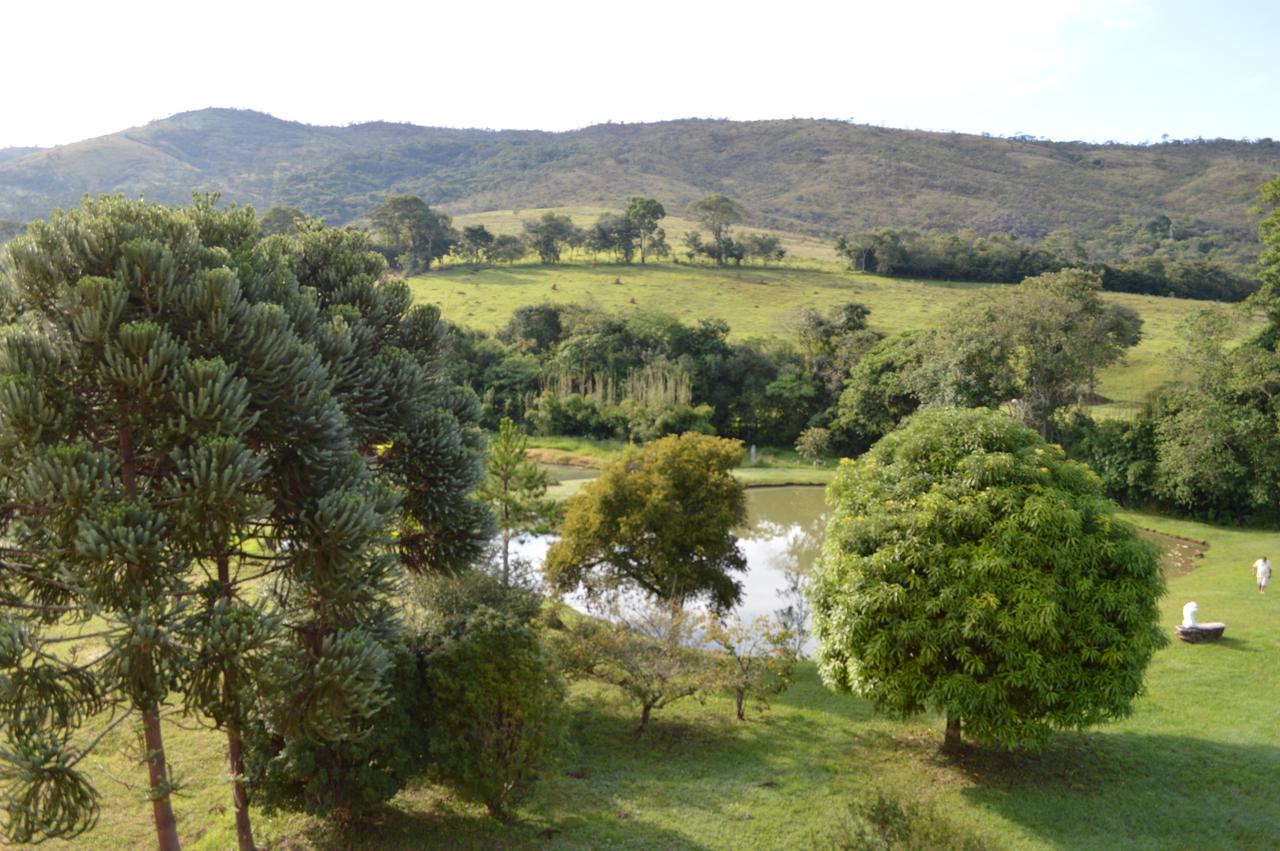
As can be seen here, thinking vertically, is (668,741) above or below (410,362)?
below

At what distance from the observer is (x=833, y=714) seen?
14273 mm

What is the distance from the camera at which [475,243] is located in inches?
2773

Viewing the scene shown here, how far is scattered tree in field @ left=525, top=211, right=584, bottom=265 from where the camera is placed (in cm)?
7062

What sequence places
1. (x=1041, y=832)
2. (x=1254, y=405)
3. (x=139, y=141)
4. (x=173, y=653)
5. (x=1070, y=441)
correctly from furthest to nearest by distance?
(x=139, y=141) → (x=1070, y=441) → (x=1254, y=405) → (x=1041, y=832) → (x=173, y=653)

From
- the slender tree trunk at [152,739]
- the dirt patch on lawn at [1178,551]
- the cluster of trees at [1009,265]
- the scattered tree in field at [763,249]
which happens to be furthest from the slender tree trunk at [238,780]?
the scattered tree in field at [763,249]

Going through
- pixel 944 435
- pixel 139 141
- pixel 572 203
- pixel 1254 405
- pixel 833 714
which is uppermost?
pixel 139 141

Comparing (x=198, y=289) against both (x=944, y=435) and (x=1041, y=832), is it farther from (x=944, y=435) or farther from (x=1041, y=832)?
(x=1041, y=832)

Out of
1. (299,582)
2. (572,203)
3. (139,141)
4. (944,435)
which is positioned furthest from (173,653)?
(139,141)

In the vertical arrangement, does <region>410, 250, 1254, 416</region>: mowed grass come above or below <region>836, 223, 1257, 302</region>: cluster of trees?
below

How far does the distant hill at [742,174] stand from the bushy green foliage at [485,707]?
103 meters

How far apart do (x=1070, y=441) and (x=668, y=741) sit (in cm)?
2514

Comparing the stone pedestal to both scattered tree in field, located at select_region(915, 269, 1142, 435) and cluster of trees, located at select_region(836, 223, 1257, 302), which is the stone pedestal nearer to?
scattered tree in field, located at select_region(915, 269, 1142, 435)

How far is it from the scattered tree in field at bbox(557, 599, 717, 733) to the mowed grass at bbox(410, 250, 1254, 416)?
33684 mm

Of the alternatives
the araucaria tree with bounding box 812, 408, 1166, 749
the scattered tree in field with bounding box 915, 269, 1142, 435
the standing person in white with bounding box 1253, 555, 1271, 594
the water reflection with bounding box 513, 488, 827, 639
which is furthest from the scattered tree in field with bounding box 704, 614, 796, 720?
the scattered tree in field with bounding box 915, 269, 1142, 435
